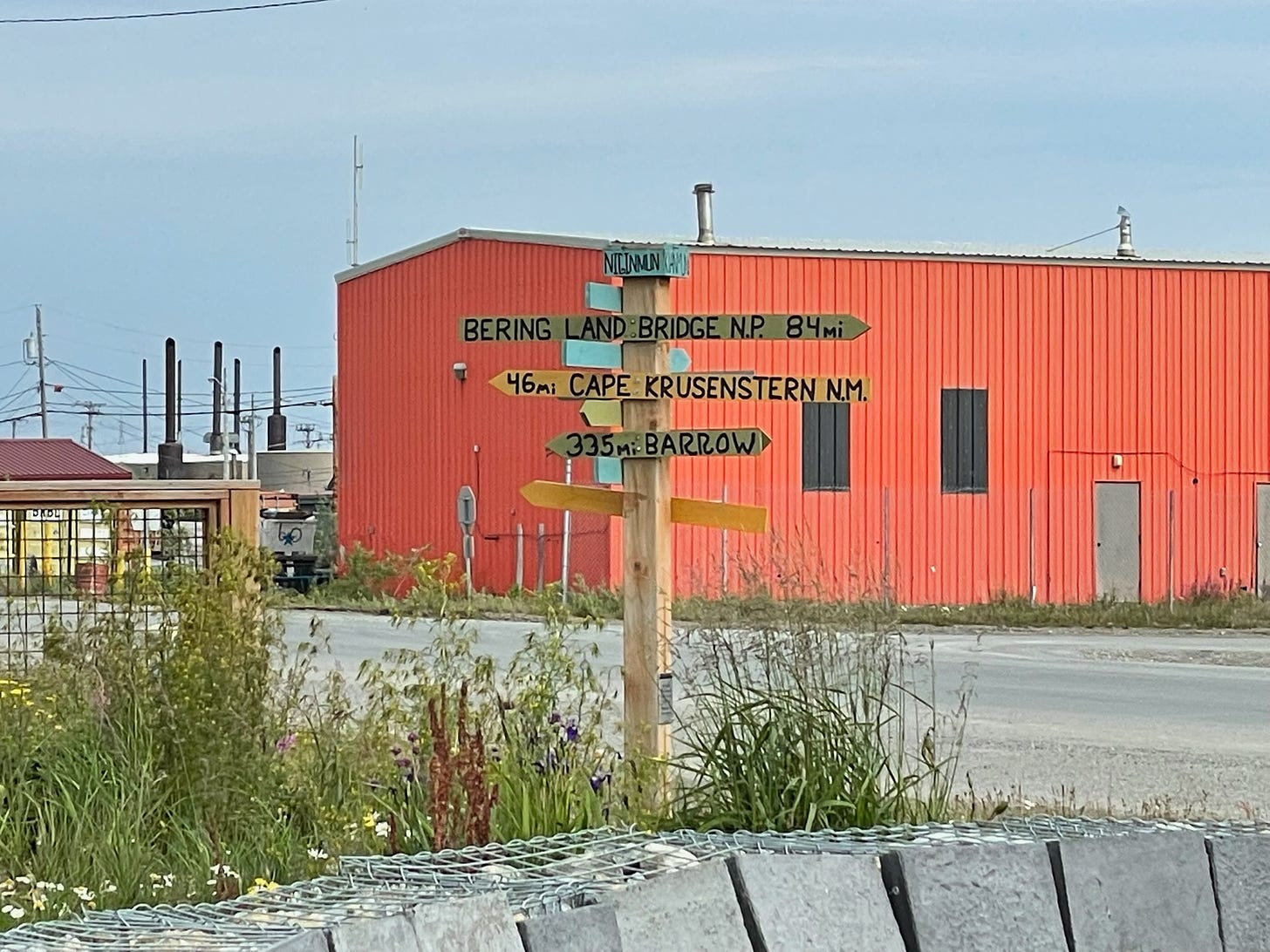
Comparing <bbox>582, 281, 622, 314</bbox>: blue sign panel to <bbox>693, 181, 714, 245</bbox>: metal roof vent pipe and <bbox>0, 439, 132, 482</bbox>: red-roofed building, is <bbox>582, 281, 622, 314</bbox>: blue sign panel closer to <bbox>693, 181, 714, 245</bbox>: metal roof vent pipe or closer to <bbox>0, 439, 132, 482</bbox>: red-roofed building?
<bbox>693, 181, 714, 245</bbox>: metal roof vent pipe

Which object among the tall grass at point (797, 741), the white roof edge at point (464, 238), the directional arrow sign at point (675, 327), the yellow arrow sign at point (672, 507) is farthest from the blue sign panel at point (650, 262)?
the white roof edge at point (464, 238)

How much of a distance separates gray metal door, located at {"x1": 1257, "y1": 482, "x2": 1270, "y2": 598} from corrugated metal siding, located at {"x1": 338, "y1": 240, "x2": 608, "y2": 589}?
37.5 feet

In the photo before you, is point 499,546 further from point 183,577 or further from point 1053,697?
point 183,577

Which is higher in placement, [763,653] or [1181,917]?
[763,653]

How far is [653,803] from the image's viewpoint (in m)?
6.47

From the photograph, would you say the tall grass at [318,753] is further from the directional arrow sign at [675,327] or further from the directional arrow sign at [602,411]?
the directional arrow sign at [675,327]

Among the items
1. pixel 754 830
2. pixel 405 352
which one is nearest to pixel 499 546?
pixel 405 352

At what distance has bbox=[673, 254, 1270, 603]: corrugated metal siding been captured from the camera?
3058 centimetres

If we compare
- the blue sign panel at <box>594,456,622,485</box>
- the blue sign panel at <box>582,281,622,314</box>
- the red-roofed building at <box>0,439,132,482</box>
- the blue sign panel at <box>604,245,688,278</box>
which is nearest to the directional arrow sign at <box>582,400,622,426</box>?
the blue sign panel at <box>594,456,622,485</box>

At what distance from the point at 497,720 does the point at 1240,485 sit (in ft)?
91.7

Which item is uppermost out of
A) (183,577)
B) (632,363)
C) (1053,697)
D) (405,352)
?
(405,352)

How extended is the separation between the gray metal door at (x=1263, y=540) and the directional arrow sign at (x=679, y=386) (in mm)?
26462

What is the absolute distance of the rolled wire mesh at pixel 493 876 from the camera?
4156 millimetres

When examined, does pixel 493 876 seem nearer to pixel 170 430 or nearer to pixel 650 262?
pixel 650 262
